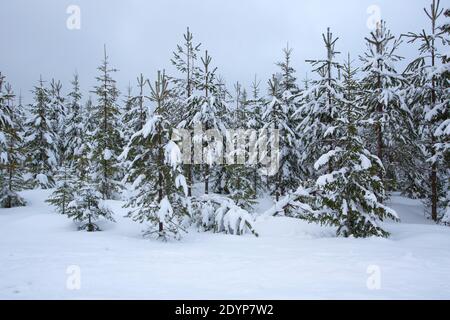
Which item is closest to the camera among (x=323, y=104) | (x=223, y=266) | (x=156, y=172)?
(x=223, y=266)

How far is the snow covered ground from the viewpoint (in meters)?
5.53

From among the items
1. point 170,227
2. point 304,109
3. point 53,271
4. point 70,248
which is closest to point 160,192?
point 170,227

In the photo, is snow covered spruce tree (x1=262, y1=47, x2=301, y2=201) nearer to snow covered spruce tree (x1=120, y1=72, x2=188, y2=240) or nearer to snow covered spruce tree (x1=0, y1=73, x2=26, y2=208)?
snow covered spruce tree (x1=120, y1=72, x2=188, y2=240)

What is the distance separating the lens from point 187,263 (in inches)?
302

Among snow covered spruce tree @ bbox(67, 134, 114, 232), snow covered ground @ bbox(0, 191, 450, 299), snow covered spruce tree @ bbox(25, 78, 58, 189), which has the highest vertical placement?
snow covered spruce tree @ bbox(25, 78, 58, 189)

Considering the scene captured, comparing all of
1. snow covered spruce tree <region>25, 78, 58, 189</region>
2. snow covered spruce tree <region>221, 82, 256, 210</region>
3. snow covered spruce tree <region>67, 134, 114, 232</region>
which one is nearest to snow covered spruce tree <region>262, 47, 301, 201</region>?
snow covered spruce tree <region>221, 82, 256, 210</region>

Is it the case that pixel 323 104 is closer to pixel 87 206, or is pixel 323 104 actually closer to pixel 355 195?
pixel 355 195

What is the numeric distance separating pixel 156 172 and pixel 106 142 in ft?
31.4

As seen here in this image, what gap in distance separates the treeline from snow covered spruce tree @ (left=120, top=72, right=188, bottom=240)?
39 mm

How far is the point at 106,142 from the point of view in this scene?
62.3 feet

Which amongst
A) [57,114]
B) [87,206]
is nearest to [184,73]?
[87,206]

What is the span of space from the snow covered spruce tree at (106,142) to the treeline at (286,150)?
0.08 metres

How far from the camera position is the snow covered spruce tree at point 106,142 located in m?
19.0

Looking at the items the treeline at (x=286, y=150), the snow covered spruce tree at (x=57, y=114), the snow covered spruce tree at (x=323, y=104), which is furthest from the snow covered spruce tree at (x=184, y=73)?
the snow covered spruce tree at (x=57, y=114)
